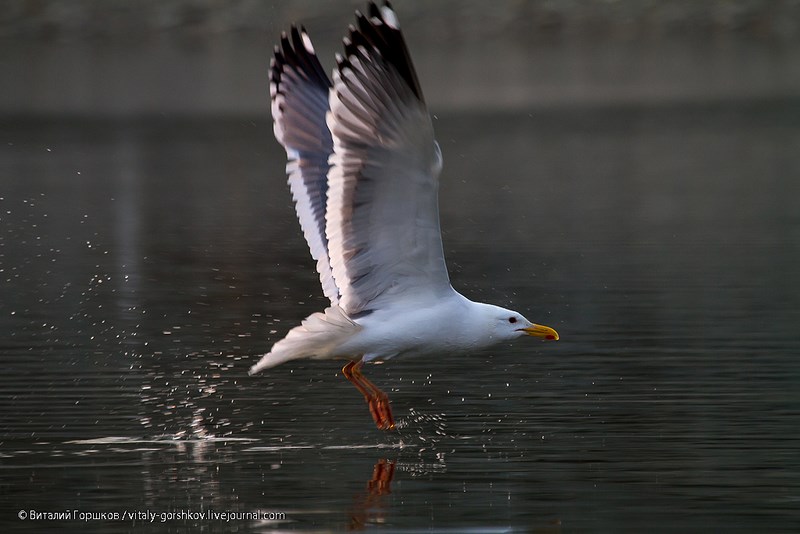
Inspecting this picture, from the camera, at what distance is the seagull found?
29.2 ft

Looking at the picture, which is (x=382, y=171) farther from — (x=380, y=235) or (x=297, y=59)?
(x=297, y=59)

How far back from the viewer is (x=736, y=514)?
751 centimetres

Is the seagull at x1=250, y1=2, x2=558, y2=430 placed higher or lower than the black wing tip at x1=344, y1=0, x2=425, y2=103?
lower

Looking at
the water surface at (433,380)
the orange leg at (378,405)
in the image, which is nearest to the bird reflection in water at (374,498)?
the water surface at (433,380)

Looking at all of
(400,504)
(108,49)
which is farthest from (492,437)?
(108,49)

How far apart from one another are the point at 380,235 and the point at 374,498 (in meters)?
1.94

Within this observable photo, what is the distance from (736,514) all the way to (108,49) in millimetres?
46863

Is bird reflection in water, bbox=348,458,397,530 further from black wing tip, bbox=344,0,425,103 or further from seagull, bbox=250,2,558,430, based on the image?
black wing tip, bbox=344,0,425,103

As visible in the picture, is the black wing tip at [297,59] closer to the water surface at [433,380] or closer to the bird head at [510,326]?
the water surface at [433,380]


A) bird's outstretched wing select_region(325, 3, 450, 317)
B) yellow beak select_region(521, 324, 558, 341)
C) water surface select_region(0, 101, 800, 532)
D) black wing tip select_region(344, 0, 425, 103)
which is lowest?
water surface select_region(0, 101, 800, 532)

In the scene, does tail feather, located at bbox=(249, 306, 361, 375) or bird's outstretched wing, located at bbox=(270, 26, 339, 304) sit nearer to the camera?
tail feather, located at bbox=(249, 306, 361, 375)

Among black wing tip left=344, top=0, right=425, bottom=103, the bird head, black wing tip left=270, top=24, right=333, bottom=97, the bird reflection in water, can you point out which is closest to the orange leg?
the bird reflection in water

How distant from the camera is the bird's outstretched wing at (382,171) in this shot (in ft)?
29.1

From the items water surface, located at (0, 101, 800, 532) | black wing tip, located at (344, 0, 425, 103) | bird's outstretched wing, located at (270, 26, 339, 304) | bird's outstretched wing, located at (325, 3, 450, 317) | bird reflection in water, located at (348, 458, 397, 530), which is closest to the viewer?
bird reflection in water, located at (348, 458, 397, 530)
